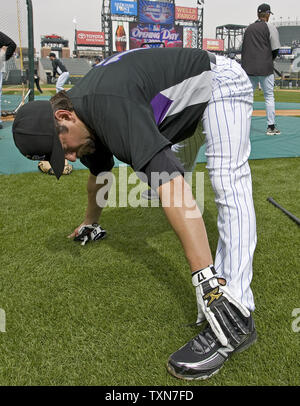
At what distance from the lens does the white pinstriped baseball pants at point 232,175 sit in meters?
1.75

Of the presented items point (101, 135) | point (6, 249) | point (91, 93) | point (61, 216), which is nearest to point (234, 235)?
point (101, 135)

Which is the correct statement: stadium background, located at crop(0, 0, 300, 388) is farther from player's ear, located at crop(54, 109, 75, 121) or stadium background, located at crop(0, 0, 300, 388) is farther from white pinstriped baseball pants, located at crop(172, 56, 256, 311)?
player's ear, located at crop(54, 109, 75, 121)

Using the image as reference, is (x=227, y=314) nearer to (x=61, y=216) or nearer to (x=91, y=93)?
(x=91, y=93)

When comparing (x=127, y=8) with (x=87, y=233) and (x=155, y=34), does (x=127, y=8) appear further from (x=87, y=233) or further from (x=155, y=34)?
(x=87, y=233)

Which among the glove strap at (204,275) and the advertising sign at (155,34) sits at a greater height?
the advertising sign at (155,34)

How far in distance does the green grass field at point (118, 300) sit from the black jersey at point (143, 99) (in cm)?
87

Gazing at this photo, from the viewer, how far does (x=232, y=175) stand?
176cm

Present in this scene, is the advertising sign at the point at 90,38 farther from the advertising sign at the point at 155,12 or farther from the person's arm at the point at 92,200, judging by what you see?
the person's arm at the point at 92,200

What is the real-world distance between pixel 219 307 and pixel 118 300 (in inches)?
28.0

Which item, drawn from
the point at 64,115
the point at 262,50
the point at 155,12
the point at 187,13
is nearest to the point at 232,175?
the point at 64,115

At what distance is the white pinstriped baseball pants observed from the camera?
1751 mm

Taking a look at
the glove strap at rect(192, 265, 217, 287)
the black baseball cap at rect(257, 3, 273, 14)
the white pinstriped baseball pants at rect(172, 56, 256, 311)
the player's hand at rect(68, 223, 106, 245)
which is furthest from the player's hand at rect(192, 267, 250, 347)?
the black baseball cap at rect(257, 3, 273, 14)

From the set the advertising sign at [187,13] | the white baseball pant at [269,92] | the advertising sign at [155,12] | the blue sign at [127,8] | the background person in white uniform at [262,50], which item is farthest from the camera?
the advertising sign at [187,13]

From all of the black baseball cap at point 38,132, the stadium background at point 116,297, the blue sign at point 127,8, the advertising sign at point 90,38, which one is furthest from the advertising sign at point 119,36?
the black baseball cap at point 38,132
